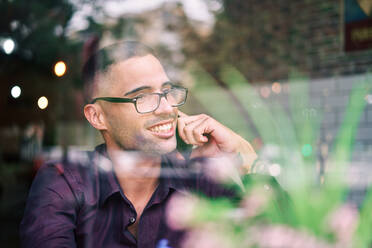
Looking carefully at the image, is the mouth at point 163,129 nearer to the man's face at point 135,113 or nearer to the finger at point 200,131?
the man's face at point 135,113

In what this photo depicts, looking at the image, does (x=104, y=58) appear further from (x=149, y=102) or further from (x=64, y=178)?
(x=64, y=178)

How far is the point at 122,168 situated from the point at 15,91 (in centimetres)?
73

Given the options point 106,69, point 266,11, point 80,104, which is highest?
point 266,11

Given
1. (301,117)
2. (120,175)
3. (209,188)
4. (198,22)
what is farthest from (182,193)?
(301,117)

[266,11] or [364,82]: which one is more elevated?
[266,11]

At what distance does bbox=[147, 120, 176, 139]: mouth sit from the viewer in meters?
1.43

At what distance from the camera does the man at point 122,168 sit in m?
1.41

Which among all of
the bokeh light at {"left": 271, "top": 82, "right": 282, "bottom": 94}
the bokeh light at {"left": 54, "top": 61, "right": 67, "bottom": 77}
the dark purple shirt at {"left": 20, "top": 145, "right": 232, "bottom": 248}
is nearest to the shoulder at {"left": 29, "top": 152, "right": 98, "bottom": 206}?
the dark purple shirt at {"left": 20, "top": 145, "right": 232, "bottom": 248}

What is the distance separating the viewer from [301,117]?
3.53 metres

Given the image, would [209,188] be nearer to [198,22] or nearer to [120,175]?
[120,175]

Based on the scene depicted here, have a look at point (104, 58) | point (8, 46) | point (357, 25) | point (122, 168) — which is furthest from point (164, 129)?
point (357, 25)

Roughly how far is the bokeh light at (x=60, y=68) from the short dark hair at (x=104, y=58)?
10.6 inches

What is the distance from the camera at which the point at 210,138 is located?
1.57m

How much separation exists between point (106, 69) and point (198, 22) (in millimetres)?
1478
